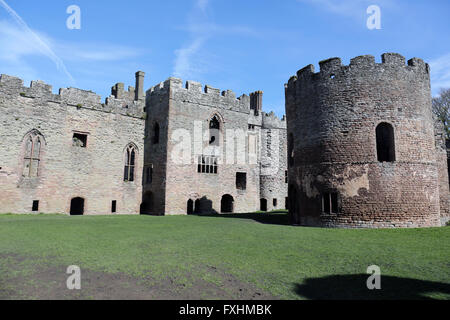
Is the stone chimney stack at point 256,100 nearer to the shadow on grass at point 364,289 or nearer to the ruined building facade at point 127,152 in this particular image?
the ruined building facade at point 127,152

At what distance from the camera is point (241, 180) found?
26.3m

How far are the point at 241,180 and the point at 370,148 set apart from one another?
1428 cm

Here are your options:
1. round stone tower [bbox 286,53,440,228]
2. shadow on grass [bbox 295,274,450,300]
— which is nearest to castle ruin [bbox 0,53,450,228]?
round stone tower [bbox 286,53,440,228]

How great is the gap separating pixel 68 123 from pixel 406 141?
20.0 metres

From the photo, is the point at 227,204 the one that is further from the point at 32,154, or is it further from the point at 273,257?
the point at 273,257

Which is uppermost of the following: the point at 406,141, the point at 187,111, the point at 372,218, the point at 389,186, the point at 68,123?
the point at 187,111

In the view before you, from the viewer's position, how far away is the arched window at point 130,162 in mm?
23203

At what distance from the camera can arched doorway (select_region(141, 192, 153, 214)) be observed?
23.4 meters

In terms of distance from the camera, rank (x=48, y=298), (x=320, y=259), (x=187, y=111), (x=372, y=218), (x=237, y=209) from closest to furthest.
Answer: (x=48, y=298), (x=320, y=259), (x=372, y=218), (x=187, y=111), (x=237, y=209)

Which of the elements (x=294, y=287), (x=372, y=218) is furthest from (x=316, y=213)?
(x=294, y=287)

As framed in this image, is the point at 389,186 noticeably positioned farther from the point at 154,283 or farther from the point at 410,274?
the point at 154,283

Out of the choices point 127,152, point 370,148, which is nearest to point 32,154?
point 127,152

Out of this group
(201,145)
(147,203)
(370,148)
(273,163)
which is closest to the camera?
(370,148)

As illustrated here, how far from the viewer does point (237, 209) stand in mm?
25219
